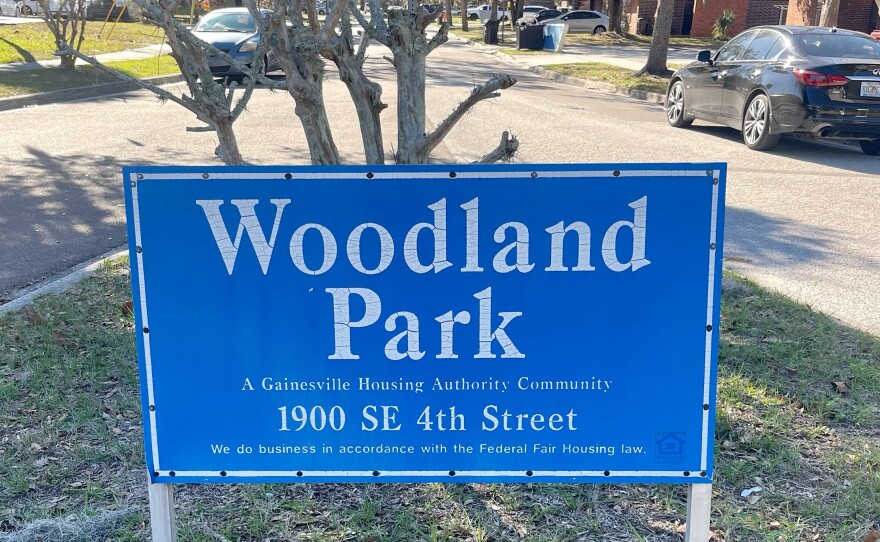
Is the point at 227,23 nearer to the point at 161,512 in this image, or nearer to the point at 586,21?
the point at 161,512

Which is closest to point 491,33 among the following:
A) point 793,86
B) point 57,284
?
point 793,86

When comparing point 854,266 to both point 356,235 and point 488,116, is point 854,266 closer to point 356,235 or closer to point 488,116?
point 356,235

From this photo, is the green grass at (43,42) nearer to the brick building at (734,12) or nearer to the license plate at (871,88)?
the license plate at (871,88)

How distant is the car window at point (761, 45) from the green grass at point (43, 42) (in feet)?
40.6

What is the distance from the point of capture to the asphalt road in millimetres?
6059

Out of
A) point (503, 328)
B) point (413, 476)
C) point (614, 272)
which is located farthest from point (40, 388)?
point (614, 272)

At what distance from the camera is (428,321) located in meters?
2.25

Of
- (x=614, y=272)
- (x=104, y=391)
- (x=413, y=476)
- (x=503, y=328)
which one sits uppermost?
(x=614, y=272)

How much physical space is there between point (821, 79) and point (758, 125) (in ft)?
3.35

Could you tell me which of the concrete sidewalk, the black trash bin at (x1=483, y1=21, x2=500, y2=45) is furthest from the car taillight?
the black trash bin at (x1=483, y1=21, x2=500, y2=45)

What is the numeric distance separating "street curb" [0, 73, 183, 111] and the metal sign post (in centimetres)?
1219

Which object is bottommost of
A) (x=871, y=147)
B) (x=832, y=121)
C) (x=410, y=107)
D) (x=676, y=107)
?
(x=871, y=147)

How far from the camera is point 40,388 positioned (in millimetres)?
3814

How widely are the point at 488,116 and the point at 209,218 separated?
39.4ft
